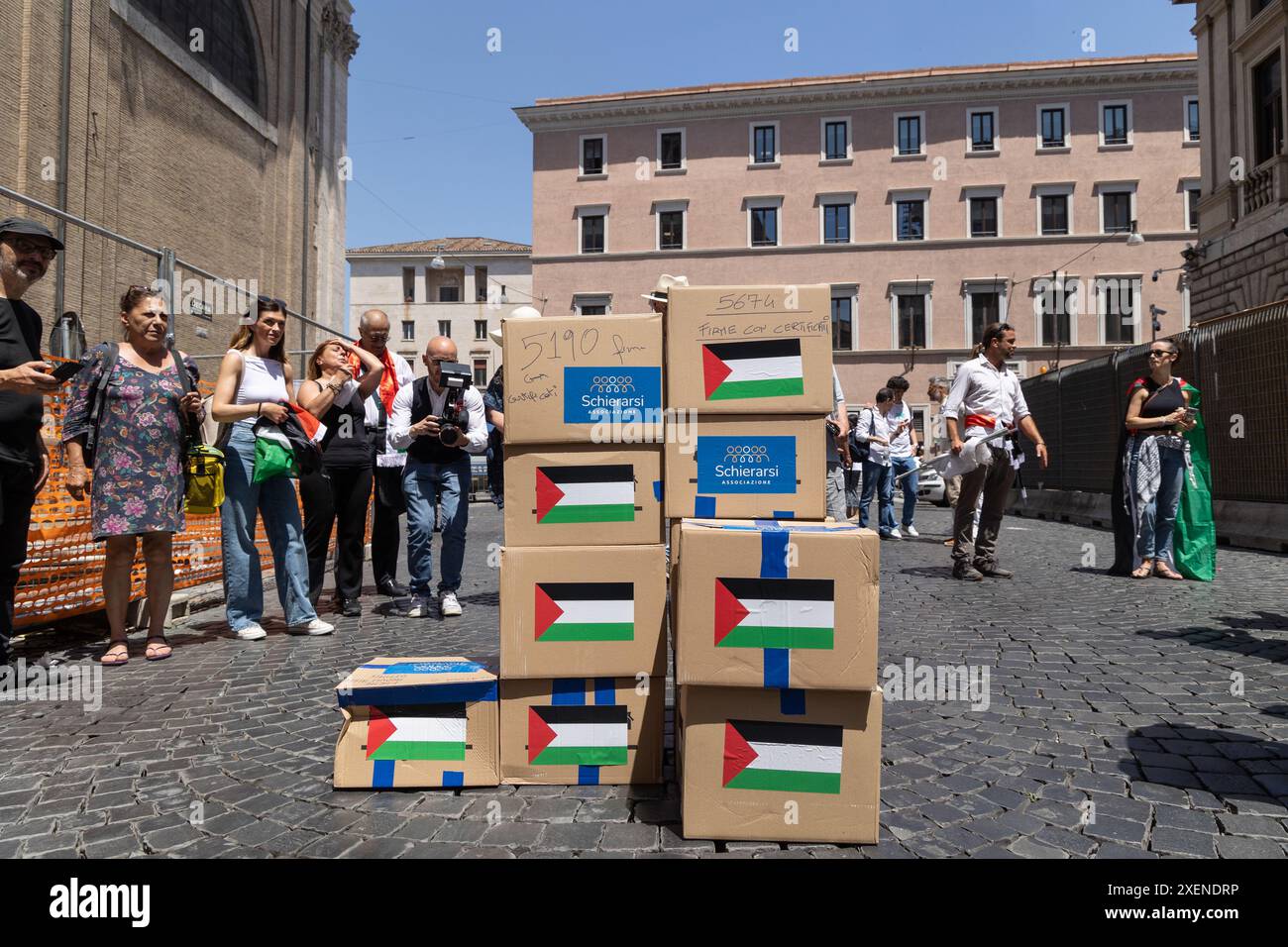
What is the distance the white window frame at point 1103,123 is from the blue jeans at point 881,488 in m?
32.8

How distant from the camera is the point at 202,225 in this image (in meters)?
21.9

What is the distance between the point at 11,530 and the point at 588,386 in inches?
129

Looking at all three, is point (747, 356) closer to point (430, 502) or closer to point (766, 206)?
point (430, 502)

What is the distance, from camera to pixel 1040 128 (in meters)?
35.2

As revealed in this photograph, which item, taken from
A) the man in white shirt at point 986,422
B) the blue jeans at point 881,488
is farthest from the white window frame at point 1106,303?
the man in white shirt at point 986,422

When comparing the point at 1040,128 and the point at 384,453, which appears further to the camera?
the point at 1040,128

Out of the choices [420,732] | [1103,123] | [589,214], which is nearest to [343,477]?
[420,732]

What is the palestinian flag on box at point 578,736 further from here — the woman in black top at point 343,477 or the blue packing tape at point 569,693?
the woman in black top at point 343,477

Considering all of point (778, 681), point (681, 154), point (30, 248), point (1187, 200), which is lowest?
point (778, 681)

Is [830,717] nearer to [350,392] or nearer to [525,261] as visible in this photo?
[350,392]

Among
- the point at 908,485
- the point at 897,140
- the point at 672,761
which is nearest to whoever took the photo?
the point at 672,761

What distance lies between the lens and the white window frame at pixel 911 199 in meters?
35.8

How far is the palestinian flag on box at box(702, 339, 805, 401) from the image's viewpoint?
9.04 feet

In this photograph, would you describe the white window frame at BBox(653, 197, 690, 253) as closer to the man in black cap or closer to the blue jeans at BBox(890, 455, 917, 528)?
the blue jeans at BBox(890, 455, 917, 528)
